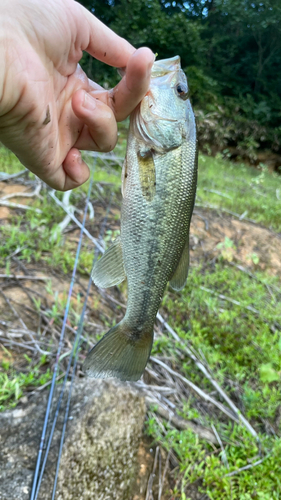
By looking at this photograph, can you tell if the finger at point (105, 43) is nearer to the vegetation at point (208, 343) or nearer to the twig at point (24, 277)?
the vegetation at point (208, 343)

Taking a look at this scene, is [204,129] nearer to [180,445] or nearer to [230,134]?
[230,134]

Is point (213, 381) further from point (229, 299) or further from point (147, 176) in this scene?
point (147, 176)

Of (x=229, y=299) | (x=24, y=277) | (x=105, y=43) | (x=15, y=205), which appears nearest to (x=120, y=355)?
(x=105, y=43)

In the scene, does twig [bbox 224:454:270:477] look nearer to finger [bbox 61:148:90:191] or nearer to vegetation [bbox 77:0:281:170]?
finger [bbox 61:148:90:191]

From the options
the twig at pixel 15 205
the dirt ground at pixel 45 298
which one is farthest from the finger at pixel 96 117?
the twig at pixel 15 205

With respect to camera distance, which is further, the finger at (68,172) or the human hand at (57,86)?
the finger at (68,172)
